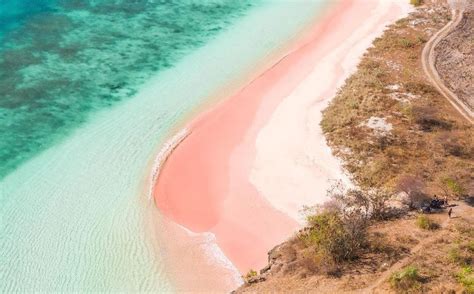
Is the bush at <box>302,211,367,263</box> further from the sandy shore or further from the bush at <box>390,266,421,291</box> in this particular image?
the bush at <box>390,266,421,291</box>

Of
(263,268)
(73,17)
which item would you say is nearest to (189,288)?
(263,268)

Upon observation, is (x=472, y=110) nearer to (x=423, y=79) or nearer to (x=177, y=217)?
(x=423, y=79)

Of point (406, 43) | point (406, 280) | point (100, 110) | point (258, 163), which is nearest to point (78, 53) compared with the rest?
point (100, 110)

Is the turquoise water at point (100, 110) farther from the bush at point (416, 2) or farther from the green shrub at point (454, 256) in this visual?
the green shrub at point (454, 256)

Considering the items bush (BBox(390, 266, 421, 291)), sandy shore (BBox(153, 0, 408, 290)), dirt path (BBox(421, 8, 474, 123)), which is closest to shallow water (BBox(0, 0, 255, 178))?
sandy shore (BBox(153, 0, 408, 290))

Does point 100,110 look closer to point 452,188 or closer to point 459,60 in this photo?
point 452,188

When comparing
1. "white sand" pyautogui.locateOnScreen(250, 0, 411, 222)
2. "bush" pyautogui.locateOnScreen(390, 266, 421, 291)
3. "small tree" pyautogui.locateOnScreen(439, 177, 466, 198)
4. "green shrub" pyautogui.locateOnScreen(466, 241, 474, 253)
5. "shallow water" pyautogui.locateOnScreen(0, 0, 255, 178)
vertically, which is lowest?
"small tree" pyautogui.locateOnScreen(439, 177, 466, 198)

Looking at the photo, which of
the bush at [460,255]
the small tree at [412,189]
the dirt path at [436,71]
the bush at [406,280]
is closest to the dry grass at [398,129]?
the small tree at [412,189]
